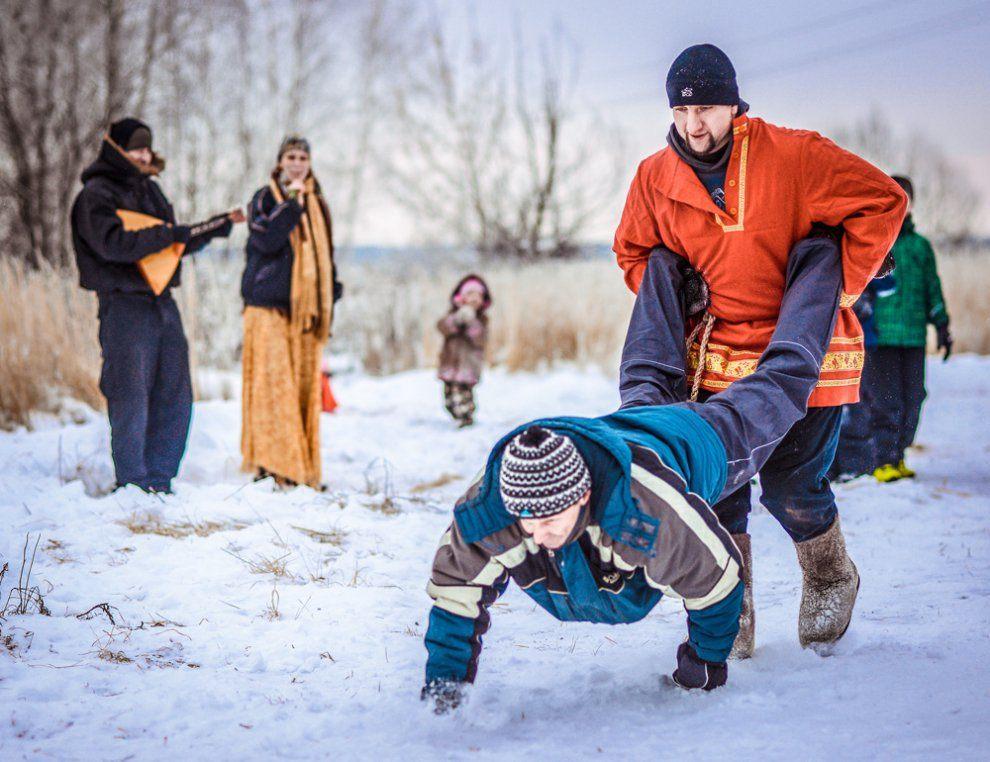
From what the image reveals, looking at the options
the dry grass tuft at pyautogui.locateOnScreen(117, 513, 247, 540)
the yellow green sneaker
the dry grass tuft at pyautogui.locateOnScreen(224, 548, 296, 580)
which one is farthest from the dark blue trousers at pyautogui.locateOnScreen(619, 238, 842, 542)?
the yellow green sneaker

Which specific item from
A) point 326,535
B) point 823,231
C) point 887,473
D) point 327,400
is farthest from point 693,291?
point 327,400

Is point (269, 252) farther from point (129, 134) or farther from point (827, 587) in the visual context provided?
point (827, 587)

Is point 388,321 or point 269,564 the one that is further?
point 388,321

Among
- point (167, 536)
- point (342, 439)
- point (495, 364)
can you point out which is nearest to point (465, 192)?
point (495, 364)

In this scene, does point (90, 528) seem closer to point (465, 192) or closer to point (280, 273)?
point (280, 273)

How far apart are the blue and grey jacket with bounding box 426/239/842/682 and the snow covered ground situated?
0.77ft

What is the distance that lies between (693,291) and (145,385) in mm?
2878

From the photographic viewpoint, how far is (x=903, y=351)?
5.52 metres

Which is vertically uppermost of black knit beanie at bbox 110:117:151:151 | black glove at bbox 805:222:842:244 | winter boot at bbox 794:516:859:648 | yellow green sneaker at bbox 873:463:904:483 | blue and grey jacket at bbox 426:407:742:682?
black knit beanie at bbox 110:117:151:151

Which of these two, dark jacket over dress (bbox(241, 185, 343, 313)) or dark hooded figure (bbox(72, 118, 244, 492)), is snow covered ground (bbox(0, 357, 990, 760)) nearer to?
dark hooded figure (bbox(72, 118, 244, 492))

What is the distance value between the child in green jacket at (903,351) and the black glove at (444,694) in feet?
13.3

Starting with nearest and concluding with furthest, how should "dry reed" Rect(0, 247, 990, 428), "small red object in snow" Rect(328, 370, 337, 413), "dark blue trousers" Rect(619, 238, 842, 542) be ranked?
"dark blue trousers" Rect(619, 238, 842, 542) → "dry reed" Rect(0, 247, 990, 428) → "small red object in snow" Rect(328, 370, 337, 413)

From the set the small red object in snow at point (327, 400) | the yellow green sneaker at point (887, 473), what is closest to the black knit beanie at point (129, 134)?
the small red object in snow at point (327, 400)

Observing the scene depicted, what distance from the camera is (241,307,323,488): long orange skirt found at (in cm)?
484
